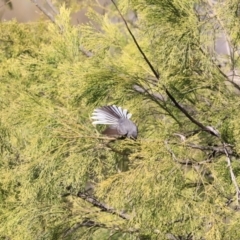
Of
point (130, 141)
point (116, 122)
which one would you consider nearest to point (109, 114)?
point (116, 122)

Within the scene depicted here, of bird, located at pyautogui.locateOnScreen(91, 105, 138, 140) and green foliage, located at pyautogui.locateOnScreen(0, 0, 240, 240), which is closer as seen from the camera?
green foliage, located at pyautogui.locateOnScreen(0, 0, 240, 240)

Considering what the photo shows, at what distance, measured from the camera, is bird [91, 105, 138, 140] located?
1876 mm

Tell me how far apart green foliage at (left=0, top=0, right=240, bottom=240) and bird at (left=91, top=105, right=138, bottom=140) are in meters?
0.04

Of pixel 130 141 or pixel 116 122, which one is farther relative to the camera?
pixel 116 122

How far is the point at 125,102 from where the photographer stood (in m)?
2.24

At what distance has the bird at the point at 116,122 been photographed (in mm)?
1876

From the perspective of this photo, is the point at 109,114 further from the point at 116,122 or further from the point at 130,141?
the point at 130,141

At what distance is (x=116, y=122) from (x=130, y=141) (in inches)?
5.6

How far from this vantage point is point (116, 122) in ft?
6.23

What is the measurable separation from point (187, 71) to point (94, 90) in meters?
0.39

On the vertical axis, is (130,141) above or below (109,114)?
below

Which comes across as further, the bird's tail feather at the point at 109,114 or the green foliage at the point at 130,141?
the bird's tail feather at the point at 109,114

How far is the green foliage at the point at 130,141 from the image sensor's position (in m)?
1.75

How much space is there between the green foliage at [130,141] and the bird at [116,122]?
0.04 m
